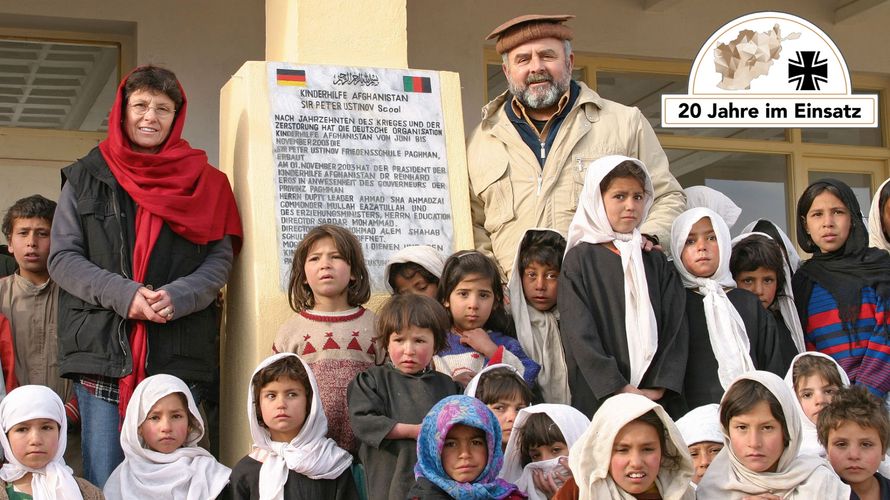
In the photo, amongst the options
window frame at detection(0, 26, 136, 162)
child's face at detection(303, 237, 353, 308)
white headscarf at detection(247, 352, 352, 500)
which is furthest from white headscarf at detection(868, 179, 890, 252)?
window frame at detection(0, 26, 136, 162)

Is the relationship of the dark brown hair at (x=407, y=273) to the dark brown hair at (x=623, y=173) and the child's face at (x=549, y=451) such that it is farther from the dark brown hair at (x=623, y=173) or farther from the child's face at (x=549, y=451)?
the child's face at (x=549, y=451)

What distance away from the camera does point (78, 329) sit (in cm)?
518

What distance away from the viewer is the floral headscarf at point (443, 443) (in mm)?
4352

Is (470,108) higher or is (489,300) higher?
(470,108)

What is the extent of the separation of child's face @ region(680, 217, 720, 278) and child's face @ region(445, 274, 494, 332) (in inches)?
32.6

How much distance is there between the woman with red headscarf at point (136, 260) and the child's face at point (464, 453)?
4.17 feet

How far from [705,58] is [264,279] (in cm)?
318

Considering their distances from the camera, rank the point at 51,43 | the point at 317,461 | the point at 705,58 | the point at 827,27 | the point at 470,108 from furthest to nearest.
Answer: the point at 827,27 < the point at 470,108 < the point at 51,43 < the point at 705,58 < the point at 317,461

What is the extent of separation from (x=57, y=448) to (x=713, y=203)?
3280 mm

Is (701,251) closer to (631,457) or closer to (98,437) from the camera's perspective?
(631,457)

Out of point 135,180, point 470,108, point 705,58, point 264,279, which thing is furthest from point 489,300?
point 470,108

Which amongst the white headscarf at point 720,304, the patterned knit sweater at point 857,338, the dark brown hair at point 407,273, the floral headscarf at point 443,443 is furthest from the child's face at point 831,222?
the floral headscarf at point 443,443

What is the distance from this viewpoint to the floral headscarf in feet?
14.3

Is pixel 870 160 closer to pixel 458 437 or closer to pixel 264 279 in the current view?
pixel 264 279
